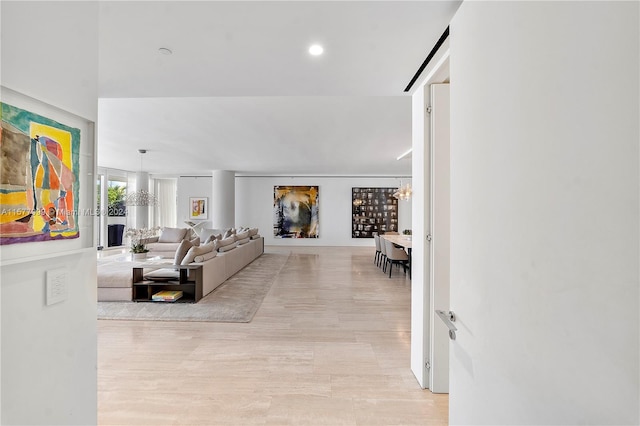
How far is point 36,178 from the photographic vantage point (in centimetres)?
108

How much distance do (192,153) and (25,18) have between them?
6036 millimetres

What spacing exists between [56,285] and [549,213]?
1.74 metres

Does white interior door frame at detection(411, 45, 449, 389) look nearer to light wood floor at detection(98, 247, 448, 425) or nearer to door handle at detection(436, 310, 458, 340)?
light wood floor at detection(98, 247, 448, 425)

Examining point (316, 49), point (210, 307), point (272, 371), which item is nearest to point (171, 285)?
point (210, 307)

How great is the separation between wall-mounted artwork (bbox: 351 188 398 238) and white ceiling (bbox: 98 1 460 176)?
624cm

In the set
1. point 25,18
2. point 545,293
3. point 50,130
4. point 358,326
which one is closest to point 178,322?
point 358,326

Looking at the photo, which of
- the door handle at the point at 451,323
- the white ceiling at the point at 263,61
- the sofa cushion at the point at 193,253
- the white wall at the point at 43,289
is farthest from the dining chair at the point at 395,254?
the white wall at the point at 43,289

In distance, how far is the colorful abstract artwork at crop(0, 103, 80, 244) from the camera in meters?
0.99

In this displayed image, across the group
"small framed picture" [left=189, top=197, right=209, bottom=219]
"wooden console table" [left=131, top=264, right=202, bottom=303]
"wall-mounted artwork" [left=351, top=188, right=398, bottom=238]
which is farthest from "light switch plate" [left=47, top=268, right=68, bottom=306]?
"small framed picture" [left=189, top=197, right=209, bottom=219]

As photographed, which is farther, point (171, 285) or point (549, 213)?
point (171, 285)

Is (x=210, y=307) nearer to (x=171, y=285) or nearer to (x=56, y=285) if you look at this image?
(x=171, y=285)

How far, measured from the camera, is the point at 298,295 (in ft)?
15.4

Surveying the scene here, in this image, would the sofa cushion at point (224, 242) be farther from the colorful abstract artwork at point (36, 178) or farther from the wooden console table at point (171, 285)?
the colorful abstract artwork at point (36, 178)

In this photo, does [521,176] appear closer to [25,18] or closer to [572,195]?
[572,195]
